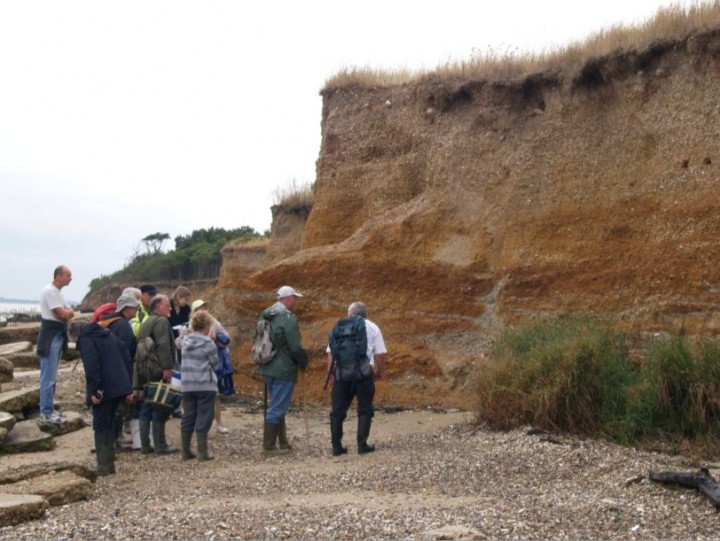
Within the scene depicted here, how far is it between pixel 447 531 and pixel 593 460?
3295 mm

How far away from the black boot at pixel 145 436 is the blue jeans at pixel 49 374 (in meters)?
1.54

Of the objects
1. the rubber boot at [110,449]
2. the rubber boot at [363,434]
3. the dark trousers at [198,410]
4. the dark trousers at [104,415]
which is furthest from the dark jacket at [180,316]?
the rubber boot at [363,434]

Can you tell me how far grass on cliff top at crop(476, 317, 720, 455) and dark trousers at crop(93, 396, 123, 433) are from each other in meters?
4.32

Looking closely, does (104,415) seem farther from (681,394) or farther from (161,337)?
(681,394)

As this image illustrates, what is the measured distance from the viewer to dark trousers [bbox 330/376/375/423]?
10.2 meters

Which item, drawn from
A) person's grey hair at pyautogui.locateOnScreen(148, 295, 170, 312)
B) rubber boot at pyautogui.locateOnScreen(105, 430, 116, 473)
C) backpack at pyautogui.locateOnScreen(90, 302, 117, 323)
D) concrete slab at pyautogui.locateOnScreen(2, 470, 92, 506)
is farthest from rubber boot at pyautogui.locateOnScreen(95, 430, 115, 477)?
person's grey hair at pyautogui.locateOnScreen(148, 295, 170, 312)

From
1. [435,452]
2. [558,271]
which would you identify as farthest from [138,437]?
[558,271]

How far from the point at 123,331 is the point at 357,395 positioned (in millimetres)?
2823

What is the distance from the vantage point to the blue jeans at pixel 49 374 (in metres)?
11.4

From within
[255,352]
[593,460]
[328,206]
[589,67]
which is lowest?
[593,460]

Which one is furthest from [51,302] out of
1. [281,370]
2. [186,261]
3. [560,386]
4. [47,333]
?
[186,261]

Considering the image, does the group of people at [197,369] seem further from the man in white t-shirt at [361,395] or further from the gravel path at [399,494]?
the gravel path at [399,494]

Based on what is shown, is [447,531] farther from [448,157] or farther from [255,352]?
[448,157]

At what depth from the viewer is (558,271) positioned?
1342cm
